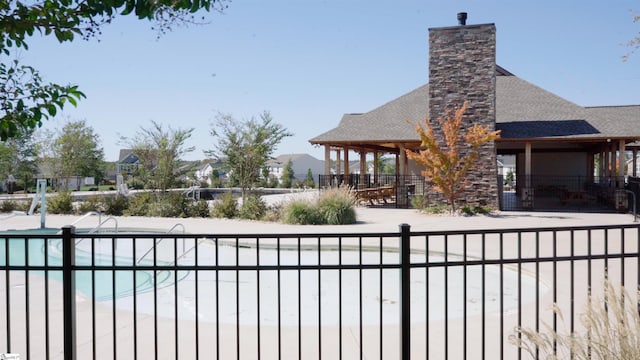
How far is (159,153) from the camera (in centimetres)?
1961

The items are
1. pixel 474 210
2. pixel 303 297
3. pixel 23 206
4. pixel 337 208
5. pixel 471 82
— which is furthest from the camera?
pixel 23 206

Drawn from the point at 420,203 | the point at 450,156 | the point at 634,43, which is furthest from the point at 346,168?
the point at 634,43

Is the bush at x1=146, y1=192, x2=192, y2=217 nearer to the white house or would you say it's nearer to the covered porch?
the white house

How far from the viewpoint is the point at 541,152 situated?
2686cm

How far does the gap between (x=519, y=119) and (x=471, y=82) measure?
405 cm

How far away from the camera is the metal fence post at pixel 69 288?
11.1 feet

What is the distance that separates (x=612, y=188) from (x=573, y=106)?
5.06m

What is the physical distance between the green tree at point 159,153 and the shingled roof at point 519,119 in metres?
5.80

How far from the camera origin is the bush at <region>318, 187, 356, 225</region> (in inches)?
583

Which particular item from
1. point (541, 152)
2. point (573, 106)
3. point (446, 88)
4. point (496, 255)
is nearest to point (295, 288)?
point (496, 255)

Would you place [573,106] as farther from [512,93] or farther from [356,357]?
[356,357]

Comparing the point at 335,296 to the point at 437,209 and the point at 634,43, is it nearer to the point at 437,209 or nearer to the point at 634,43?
the point at 634,43

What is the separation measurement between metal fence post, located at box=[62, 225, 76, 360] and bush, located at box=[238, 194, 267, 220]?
13.2m

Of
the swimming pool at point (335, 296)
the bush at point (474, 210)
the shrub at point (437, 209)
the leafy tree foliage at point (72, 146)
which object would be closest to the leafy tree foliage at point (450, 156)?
the shrub at point (437, 209)
